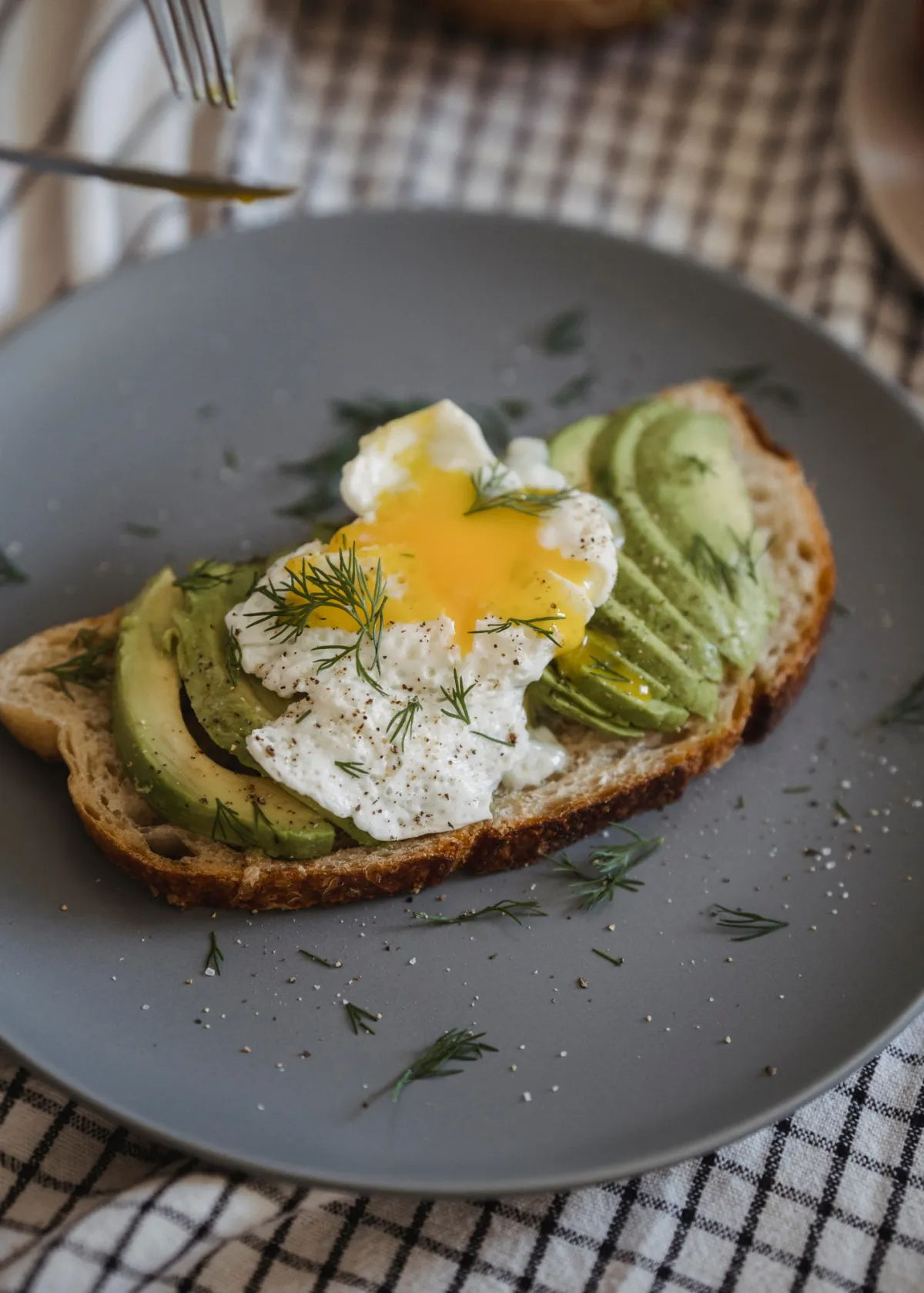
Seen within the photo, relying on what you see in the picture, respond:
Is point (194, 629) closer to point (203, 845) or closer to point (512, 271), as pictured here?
point (203, 845)

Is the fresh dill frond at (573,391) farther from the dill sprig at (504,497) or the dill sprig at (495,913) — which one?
the dill sprig at (495,913)

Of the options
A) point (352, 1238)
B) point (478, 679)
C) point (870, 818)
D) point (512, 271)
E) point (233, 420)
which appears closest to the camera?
point (352, 1238)

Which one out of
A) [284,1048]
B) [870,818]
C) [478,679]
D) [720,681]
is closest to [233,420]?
[478,679]

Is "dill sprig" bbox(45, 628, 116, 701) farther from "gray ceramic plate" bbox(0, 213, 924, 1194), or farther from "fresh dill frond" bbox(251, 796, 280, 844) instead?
"fresh dill frond" bbox(251, 796, 280, 844)

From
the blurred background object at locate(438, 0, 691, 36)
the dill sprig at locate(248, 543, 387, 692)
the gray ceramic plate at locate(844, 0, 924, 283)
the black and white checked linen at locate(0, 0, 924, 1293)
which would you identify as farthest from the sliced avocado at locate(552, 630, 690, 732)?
the blurred background object at locate(438, 0, 691, 36)

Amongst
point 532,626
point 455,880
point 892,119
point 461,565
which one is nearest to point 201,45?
point 461,565

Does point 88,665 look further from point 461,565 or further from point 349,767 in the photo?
point 461,565
